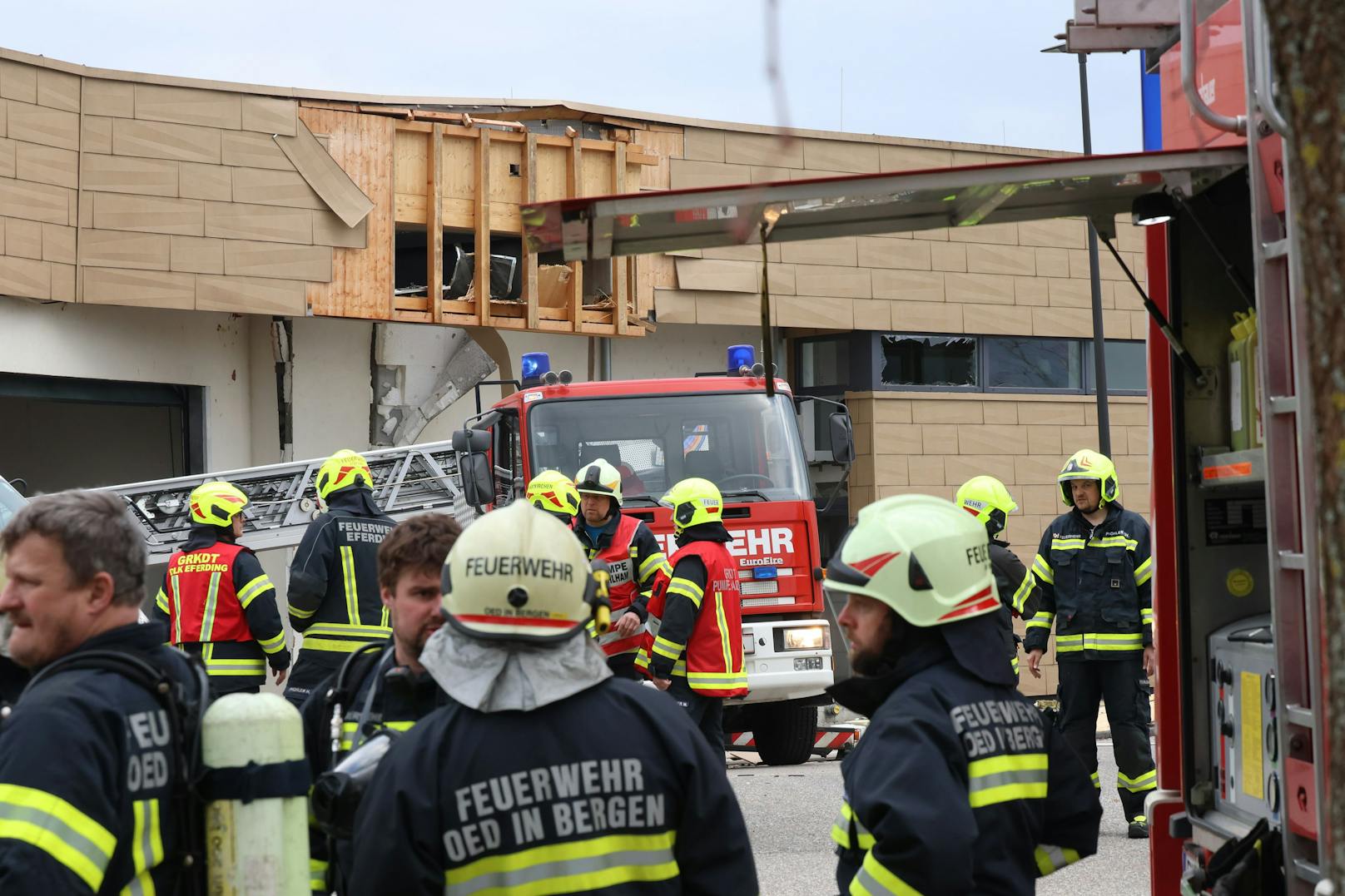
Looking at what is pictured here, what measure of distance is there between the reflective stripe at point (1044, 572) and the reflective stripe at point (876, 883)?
5.84 metres

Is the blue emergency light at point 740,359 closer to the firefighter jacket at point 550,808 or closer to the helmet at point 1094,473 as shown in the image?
the helmet at point 1094,473

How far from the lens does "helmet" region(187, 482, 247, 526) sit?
27.0 ft

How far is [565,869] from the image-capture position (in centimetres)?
264

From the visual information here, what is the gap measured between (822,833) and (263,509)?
798 cm

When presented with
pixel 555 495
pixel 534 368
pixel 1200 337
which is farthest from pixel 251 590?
pixel 1200 337

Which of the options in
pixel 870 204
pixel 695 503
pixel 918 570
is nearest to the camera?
pixel 918 570

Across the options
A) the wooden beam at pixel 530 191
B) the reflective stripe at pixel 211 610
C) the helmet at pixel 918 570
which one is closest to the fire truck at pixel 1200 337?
the helmet at pixel 918 570

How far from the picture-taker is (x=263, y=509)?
48.7ft

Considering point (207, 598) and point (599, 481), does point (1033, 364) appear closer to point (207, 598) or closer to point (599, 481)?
point (599, 481)

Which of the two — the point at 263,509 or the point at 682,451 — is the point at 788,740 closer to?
the point at 682,451

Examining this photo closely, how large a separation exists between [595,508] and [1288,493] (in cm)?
559

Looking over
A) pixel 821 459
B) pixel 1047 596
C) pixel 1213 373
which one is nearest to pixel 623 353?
pixel 821 459

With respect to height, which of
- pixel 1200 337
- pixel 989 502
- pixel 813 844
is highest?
pixel 1200 337

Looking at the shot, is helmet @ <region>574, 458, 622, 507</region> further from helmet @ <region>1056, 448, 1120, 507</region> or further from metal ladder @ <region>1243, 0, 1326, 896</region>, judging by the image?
metal ladder @ <region>1243, 0, 1326, 896</region>
